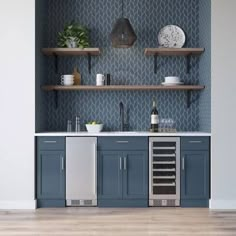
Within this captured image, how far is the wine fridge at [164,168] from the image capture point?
5258mm

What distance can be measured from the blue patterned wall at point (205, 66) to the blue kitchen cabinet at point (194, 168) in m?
0.26

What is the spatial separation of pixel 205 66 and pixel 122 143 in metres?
1.47

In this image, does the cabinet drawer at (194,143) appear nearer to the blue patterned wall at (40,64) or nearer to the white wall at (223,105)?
the white wall at (223,105)

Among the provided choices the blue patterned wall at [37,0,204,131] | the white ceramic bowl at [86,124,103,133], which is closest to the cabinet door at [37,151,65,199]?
the white ceramic bowl at [86,124,103,133]

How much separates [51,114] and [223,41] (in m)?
2.50

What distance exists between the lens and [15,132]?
17.1 feet

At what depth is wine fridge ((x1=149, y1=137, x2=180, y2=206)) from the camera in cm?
526

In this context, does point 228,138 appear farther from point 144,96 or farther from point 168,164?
point 144,96

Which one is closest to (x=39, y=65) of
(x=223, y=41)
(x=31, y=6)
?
(x=31, y=6)

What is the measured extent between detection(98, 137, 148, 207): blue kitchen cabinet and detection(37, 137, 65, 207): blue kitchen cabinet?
47 cm

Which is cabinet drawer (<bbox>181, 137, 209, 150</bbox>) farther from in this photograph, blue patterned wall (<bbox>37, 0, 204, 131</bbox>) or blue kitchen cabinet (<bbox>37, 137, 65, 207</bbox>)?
blue kitchen cabinet (<bbox>37, 137, 65, 207</bbox>)

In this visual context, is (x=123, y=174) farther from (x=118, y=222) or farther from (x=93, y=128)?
(x=118, y=222)

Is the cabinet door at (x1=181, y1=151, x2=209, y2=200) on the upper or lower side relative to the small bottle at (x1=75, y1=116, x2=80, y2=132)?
lower

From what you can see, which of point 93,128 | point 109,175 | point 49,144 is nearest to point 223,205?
point 109,175
